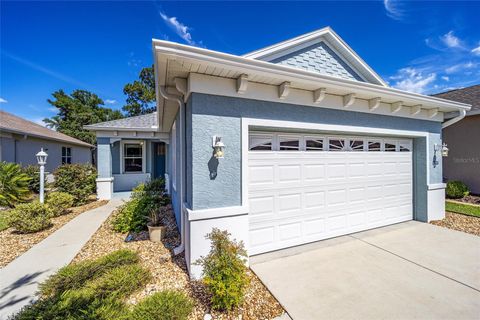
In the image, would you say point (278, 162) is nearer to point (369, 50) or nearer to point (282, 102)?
point (282, 102)

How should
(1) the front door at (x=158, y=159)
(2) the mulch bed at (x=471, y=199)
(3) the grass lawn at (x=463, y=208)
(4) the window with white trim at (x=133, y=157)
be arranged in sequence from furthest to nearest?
(1) the front door at (x=158, y=159) < (4) the window with white trim at (x=133, y=157) < (2) the mulch bed at (x=471, y=199) < (3) the grass lawn at (x=463, y=208)

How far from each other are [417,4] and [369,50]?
232 cm

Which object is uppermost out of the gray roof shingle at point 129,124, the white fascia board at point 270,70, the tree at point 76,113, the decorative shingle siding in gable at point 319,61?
the tree at point 76,113

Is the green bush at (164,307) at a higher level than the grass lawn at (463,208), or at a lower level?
lower

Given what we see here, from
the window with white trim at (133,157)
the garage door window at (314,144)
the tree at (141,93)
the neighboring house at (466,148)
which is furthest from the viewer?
the tree at (141,93)

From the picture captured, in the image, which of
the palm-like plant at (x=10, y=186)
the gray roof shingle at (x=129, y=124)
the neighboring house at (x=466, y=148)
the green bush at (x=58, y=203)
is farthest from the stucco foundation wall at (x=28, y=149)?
the neighboring house at (x=466, y=148)

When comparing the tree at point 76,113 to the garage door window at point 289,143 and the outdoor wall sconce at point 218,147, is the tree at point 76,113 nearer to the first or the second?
the outdoor wall sconce at point 218,147

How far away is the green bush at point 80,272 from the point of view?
297 centimetres

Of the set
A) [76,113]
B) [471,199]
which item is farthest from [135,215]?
[76,113]

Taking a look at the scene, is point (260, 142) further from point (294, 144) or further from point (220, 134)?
point (220, 134)

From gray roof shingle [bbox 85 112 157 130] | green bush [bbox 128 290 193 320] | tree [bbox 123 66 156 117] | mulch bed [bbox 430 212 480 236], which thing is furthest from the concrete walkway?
tree [bbox 123 66 156 117]

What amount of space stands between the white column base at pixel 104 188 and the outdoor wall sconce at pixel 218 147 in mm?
8291

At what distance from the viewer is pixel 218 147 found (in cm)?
331

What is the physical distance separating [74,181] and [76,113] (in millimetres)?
27312
